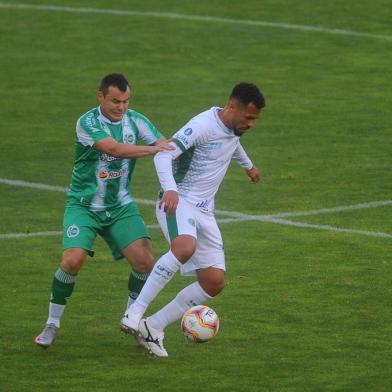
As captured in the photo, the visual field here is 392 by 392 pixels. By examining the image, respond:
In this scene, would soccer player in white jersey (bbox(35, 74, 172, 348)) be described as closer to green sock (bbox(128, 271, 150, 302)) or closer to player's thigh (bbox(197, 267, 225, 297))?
green sock (bbox(128, 271, 150, 302))

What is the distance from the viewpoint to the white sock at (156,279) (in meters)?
11.1

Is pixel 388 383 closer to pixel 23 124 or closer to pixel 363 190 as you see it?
pixel 363 190

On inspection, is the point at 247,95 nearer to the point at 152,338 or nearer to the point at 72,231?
the point at 72,231

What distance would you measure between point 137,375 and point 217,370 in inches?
25.0

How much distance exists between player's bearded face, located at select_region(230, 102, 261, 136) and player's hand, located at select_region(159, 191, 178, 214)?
2.80 ft

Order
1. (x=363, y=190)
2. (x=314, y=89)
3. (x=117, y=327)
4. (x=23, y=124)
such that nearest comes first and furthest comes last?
(x=117, y=327)
(x=363, y=190)
(x=23, y=124)
(x=314, y=89)

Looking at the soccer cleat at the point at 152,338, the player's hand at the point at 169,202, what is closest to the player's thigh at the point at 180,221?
the player's hand at the point at 169,202

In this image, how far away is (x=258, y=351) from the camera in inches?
449

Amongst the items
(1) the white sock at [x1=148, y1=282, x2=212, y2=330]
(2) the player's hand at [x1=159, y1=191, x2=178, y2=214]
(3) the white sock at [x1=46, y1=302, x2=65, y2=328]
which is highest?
(2) the player's hand at [x1=159, y1=191, x2=178, y2=214]

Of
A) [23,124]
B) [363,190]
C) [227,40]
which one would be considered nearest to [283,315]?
[363,190]

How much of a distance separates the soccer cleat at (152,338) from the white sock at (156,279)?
0.12m

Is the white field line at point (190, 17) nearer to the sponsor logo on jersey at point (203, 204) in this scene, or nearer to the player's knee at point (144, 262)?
the sponsor logo on jersey at point (203, 204)

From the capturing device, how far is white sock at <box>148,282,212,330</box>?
37.3ft

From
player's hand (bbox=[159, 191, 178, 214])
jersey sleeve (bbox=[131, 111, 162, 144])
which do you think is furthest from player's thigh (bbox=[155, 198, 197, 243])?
jersey sleeve (bbox=[131, 111, 162, 144])
